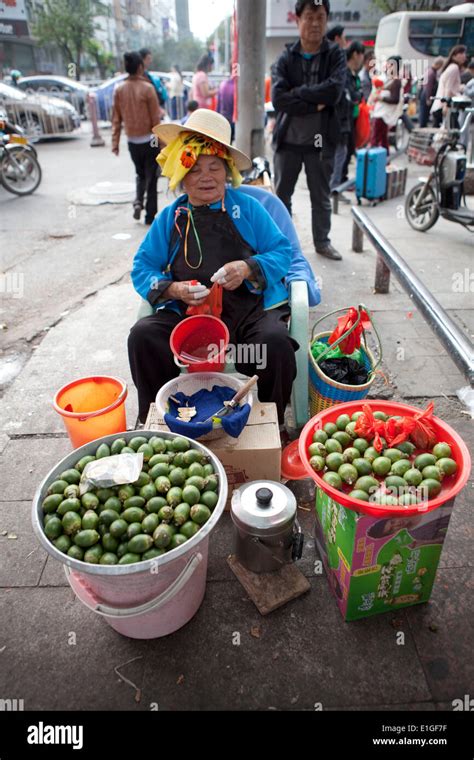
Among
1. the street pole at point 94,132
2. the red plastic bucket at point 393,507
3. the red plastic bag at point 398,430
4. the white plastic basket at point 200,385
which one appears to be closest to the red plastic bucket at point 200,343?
the white plastic basket at point 200,385

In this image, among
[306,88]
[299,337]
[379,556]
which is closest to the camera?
[379,556]

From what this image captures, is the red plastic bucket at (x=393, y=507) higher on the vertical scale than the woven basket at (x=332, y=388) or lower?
higher

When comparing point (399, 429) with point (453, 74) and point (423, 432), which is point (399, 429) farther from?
point (453, 74)

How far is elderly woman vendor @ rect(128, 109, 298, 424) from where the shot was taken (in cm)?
252

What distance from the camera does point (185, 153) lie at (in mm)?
2455

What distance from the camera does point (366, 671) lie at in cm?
177

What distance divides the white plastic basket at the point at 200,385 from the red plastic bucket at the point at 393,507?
41 cm

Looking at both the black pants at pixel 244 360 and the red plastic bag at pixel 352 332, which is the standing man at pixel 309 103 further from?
the black pants at pixel 244 360

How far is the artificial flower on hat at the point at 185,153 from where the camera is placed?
8.10 ft

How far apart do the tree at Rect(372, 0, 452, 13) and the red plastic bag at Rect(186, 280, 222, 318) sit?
29.3 m

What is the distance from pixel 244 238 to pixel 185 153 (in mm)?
558

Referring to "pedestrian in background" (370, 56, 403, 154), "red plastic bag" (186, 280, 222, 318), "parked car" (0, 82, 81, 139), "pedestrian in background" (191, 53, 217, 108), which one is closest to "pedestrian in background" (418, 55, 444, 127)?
"pedestrian in background" (370, 56, 403, 154)

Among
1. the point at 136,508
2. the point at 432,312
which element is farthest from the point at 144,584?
the point at 432,312

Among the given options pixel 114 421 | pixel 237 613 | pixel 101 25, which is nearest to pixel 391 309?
pixel 114 421
